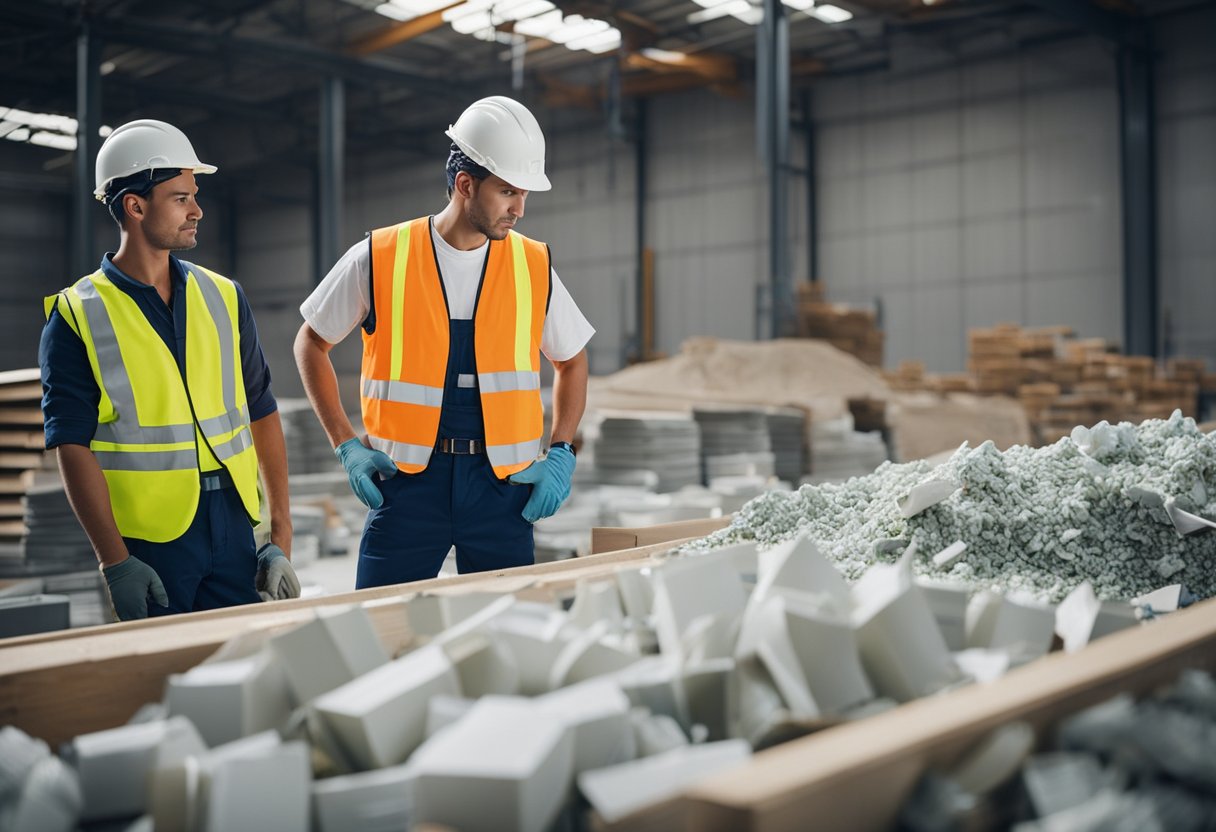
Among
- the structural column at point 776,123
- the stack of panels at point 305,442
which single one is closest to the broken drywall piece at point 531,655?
the stack of panels at point 305,442

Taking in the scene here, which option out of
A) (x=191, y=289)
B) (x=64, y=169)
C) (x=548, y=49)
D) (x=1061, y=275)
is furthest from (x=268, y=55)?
(x=191, y=289)

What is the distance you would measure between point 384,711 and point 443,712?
0.21ft

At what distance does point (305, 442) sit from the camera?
9828mm

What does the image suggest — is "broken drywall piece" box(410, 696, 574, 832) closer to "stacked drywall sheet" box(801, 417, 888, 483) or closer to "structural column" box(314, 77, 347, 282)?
"stacked drywall sheet" box(801, 417, 888, 483)

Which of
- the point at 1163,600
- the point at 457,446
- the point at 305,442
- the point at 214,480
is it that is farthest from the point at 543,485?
the point at 305,442

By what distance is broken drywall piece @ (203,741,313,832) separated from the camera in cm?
100

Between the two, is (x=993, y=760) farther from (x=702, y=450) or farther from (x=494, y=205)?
(x=702, y=450)

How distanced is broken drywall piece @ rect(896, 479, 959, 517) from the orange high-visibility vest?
1426mm

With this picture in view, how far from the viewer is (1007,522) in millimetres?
1917

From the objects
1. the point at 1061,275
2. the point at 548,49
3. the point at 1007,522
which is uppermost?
the point at 548,49

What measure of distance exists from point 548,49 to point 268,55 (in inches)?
200

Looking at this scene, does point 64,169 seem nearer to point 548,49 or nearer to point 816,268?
point 548,49

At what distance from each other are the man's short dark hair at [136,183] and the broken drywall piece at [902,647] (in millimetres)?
2487

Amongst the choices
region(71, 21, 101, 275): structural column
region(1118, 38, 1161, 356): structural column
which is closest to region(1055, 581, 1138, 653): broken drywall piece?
region(71, 21, 101, 275): structural column
